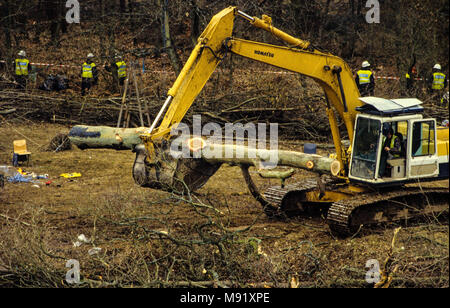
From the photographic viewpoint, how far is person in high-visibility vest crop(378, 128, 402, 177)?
8.75 m

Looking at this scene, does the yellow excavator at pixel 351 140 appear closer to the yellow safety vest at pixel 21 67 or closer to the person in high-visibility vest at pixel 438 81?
the person in high-visibility vest at pixel 438 81

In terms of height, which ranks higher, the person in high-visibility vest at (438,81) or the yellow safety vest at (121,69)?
the yellow safety vest at (121,69)

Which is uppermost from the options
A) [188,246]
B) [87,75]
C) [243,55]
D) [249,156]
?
[87,75]

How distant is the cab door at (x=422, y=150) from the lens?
8.85 metres

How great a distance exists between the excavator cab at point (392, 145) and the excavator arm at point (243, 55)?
0.54 meters

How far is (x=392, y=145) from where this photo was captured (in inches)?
348

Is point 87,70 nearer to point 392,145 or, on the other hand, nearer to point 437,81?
point 437,81

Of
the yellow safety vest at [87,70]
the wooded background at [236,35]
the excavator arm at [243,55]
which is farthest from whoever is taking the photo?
the yellow safety vest at [87,70]

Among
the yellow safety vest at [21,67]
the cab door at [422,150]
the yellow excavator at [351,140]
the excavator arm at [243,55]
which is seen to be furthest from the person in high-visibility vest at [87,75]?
the cab door at [422,150]

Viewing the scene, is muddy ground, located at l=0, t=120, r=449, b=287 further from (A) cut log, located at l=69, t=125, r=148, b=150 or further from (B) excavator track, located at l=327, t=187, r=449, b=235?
(A) cut log, located at l=69, t=125, r=148, b=150

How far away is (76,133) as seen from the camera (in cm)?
1204

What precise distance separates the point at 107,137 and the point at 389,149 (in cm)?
565

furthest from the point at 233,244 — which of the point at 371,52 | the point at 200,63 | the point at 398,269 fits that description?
the point at 371,52

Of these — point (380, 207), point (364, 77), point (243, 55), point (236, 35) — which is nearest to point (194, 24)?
point (236, 35)
